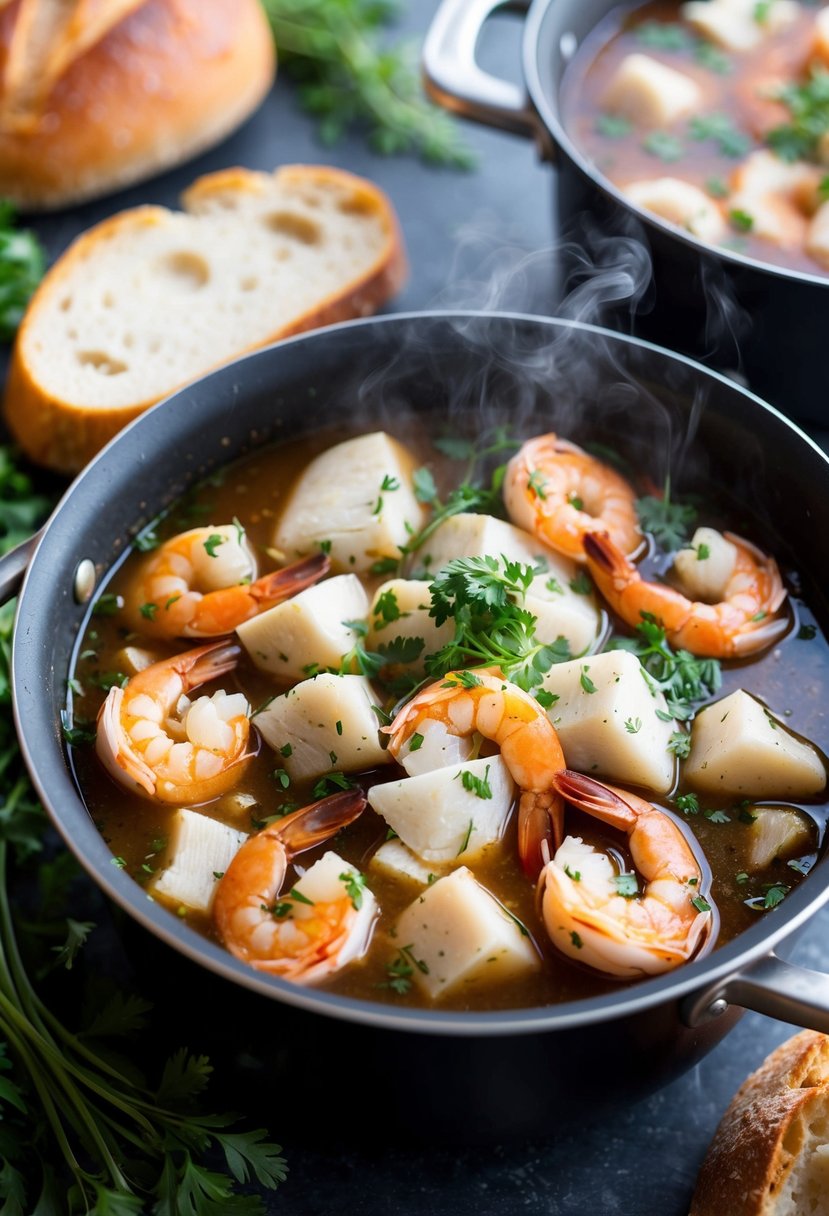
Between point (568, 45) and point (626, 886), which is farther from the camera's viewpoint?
point (568, 45)

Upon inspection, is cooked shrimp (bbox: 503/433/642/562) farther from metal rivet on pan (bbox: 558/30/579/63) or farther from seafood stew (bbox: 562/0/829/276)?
metal rivet on pan (bbox: 558/30/579/63)

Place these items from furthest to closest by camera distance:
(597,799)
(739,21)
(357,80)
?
(357,80)
(739,21)
(597,799)

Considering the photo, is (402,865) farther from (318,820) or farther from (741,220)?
(741,220)

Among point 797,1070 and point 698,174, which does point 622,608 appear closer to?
point 797,1070

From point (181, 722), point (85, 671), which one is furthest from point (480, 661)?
point (85, 671)

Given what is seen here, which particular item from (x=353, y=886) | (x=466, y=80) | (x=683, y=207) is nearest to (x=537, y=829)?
(x=353, y=886)

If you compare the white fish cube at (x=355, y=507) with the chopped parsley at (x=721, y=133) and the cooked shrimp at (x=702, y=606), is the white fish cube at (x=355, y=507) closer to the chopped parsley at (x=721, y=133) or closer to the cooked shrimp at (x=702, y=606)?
the cooked shrimp at (x=702, y=606)

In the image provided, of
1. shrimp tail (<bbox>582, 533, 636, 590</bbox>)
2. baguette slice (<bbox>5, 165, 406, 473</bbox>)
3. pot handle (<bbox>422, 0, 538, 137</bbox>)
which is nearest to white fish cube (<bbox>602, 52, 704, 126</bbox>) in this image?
pot handle (<bbox>422, 0, 538, 137</bbox>)
